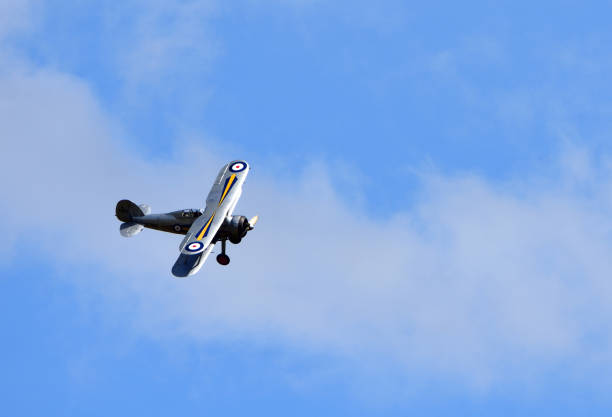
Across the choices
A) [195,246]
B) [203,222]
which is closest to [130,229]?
[203,222]

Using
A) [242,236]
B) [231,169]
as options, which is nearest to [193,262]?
[242,236]

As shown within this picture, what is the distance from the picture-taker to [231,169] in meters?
84.8

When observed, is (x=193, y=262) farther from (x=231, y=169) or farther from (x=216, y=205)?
(x=231, y=169)

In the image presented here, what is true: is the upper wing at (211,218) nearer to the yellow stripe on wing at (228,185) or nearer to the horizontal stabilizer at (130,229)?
the yellow stripe on wing at (228,185)

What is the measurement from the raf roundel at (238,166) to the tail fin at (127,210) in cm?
647

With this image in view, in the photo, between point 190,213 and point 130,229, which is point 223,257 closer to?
point 190,213

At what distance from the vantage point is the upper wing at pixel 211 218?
247ft

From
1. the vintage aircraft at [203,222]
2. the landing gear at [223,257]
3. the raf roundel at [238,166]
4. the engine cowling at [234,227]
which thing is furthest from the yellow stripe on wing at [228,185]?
the landing gear at [223,257]

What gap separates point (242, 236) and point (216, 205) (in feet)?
8.42

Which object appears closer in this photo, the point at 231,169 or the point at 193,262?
the point at 193,262

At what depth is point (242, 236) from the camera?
3118 inches

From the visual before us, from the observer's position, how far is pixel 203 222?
77.9 meters

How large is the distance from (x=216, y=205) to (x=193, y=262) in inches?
194

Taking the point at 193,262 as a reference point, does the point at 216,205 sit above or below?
above
